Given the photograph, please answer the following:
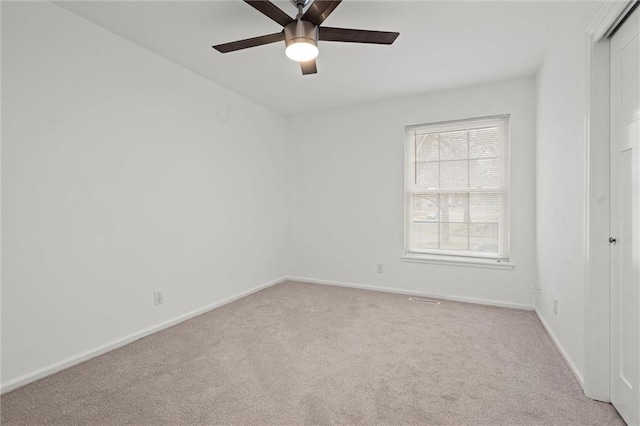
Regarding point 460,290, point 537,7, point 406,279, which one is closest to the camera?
point 537,7

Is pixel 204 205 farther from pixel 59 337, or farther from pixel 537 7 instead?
pixel 537 7

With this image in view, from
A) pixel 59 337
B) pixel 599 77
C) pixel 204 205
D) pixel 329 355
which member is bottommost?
pixel 329 355

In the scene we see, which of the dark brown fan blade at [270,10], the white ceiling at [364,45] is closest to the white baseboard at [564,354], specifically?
the white ceiling at [364,45]

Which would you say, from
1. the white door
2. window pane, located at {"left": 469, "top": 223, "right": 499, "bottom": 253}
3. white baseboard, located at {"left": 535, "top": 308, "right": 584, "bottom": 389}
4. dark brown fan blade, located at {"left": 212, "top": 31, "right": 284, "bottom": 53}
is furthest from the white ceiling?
white baseboard, located at {"left": 535, "top": 308, "right": 584, "bottom": 389}

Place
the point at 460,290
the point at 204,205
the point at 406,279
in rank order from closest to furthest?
the point at 204,205, the point at 460,290, the point at 406,279

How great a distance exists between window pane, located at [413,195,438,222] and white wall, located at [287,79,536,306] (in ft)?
0.64

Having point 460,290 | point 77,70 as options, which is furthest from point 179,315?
point 460,290

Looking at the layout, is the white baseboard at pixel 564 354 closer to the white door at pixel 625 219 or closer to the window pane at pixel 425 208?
the white door at pixel 625 219

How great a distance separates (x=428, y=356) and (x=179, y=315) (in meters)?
2.34

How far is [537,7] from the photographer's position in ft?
7.47

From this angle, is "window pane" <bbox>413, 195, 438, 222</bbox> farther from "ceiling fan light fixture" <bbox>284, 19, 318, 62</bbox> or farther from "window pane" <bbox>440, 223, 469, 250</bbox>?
"ceiling fan light fixture" <bbox>284, 19, 318, 62</bbox>

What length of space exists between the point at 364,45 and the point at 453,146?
1.82m

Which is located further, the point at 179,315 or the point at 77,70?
the point at 179,315

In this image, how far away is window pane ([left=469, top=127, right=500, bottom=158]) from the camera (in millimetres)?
3775
